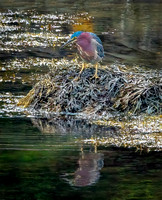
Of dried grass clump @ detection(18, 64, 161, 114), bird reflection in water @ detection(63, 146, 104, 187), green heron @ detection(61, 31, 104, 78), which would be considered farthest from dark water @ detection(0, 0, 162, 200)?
green heron @ detection(61, 31, 104, 78)

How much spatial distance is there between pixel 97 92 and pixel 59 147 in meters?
2.88

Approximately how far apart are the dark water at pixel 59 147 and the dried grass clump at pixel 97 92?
1.69 feet

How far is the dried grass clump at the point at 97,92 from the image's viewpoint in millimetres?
11812

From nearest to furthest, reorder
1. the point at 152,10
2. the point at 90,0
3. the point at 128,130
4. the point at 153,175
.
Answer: the point at 153,175, the point at 128,130, the point at 152,10, the point at 90,0

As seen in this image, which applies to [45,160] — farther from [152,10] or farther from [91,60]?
[152,10]

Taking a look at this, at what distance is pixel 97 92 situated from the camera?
12156 mm

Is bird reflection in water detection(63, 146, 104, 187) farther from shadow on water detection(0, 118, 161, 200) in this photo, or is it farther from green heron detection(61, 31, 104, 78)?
green heron detection(61, 31, 104, 78)

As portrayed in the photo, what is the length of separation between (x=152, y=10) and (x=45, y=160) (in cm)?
1980

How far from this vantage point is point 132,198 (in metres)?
7.35

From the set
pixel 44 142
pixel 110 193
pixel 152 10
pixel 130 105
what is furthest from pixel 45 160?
pixel 152 10

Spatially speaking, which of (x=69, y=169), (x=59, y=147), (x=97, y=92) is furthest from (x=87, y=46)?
(x=69, y=169)

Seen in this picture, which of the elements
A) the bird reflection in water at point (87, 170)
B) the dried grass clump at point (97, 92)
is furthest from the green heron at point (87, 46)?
the bird reflection in water at point (87, 170)

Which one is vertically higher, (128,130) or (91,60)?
(91,60)

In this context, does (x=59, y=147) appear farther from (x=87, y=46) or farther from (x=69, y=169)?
(x=87, y=46)
